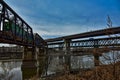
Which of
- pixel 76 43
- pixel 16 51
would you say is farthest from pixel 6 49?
pixel 76 43

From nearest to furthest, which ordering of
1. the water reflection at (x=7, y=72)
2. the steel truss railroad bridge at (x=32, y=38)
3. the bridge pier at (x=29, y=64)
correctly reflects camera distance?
the steel truss railroad bridge at (x=32, y=38), the water reflection at (x=7, y=72), the bridge pier at (x=29, y=64)

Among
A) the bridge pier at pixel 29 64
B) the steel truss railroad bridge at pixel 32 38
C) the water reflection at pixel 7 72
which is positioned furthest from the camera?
the bridge pier at pixel 29 64

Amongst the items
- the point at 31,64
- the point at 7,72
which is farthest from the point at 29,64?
the point at 7,72

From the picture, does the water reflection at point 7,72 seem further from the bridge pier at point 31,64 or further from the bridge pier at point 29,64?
the bridge pier at point 31,64

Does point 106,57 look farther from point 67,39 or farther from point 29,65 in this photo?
point 67,39

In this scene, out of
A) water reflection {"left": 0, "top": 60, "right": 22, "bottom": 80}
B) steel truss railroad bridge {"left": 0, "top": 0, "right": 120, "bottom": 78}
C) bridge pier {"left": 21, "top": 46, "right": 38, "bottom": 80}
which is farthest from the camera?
bridge pier {"left": 21, "top": 46, "right": 38, "bottom": 80}

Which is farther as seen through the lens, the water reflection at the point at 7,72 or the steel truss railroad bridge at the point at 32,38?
the water reflection at the point at 7,72

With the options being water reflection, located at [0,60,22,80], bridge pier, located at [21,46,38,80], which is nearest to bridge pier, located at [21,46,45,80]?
bridge pier, located at [21,46,38,80]

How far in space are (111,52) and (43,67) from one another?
35.5 metres

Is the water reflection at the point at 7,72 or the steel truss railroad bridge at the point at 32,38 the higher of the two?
the steel truss railroad bridge at the point at 32,38

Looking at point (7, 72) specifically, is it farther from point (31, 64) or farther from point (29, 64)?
point (31, 64)

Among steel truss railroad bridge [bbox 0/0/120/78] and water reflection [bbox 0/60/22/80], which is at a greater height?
steel truss railroad bridge [bbox 0/0/120/78]

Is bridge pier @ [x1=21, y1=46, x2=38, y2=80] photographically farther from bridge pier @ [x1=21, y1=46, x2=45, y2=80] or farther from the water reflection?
the water reflection

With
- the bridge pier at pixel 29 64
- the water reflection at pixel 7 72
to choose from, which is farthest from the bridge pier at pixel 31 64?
the water reflection at pixel 7 72
